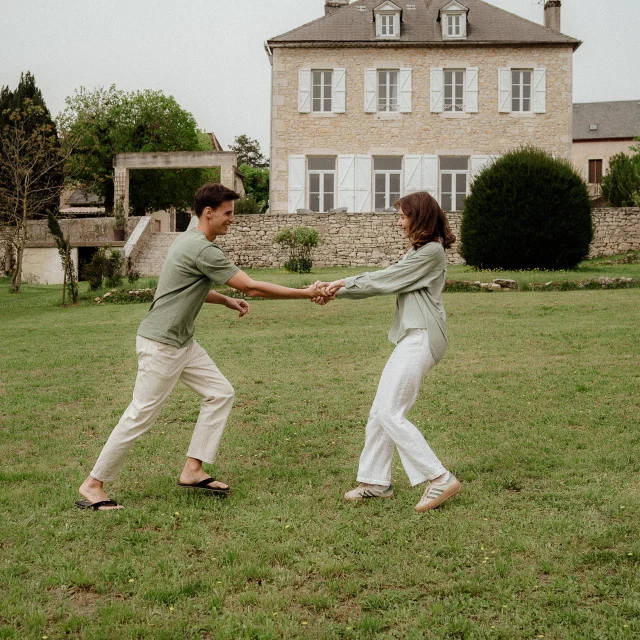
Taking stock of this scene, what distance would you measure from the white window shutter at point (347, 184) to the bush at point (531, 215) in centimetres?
1072

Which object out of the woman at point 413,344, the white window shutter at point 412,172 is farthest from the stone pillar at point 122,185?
the woman at point 413,344

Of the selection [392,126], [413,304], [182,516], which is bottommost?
[182,516]

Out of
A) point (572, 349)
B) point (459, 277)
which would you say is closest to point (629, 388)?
point (572, 349)

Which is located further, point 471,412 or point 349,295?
point 471,412

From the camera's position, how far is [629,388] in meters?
8.36

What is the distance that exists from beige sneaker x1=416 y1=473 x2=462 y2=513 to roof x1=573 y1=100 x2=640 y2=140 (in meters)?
53.6

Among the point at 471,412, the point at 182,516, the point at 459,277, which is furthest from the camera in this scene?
the point at 459,277

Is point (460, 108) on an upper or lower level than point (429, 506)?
upper

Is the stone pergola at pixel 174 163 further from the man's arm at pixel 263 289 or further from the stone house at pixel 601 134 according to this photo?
the stone house at pixel 601 134

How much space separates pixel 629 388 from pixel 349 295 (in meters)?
4.35

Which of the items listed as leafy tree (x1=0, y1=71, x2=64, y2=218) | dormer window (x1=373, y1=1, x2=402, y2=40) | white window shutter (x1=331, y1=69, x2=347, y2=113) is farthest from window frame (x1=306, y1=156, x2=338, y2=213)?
leafy tree (x1=0, y1=71, x2=64, y2=218)

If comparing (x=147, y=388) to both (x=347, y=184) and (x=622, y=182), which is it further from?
(x=622, y=182)

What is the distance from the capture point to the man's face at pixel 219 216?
504 cm

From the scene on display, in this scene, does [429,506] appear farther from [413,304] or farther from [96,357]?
[96,357]
